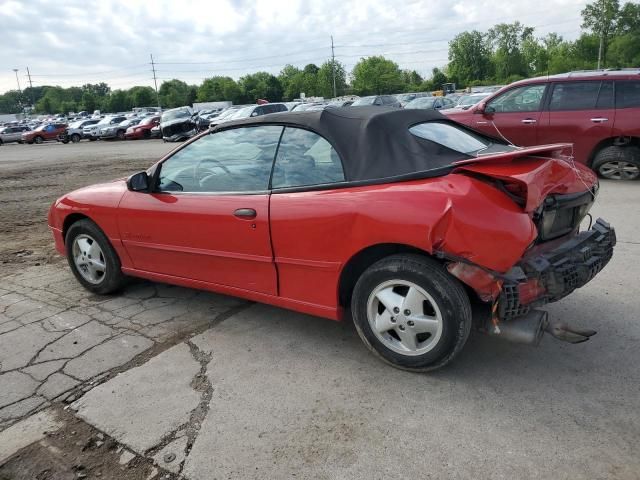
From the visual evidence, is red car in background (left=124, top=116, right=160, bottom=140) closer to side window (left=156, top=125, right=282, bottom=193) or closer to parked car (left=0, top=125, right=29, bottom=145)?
parked car (left=0, top=125, right=29, bottom=145)

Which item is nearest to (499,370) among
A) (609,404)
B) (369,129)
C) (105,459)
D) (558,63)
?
(609,404)

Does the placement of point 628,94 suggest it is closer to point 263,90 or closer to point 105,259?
point 105,259

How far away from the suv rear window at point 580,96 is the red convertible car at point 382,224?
5.56 meters

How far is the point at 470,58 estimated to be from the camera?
9938 cm

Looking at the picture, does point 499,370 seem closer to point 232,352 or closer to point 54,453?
point 232,352

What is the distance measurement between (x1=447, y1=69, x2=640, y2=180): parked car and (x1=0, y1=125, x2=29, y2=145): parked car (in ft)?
124

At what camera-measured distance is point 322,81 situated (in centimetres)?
9744

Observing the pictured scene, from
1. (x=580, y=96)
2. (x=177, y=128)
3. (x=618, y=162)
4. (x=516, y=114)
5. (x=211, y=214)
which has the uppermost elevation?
(x=580, y=96)

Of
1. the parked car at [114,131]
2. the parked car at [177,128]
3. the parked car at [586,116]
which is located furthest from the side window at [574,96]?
the parked car at [114,131]

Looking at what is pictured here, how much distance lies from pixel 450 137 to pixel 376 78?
97.6 metres

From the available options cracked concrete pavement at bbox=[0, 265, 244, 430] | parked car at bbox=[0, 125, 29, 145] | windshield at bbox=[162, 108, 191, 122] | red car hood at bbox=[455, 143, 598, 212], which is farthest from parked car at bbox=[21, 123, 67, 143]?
red car hood at bbox=[455, 143, 598, 212]

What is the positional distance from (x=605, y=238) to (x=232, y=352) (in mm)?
2588

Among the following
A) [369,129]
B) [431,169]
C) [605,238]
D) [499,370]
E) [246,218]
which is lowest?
[499,370]

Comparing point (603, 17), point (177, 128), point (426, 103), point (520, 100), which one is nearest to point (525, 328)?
point (520, 100)
